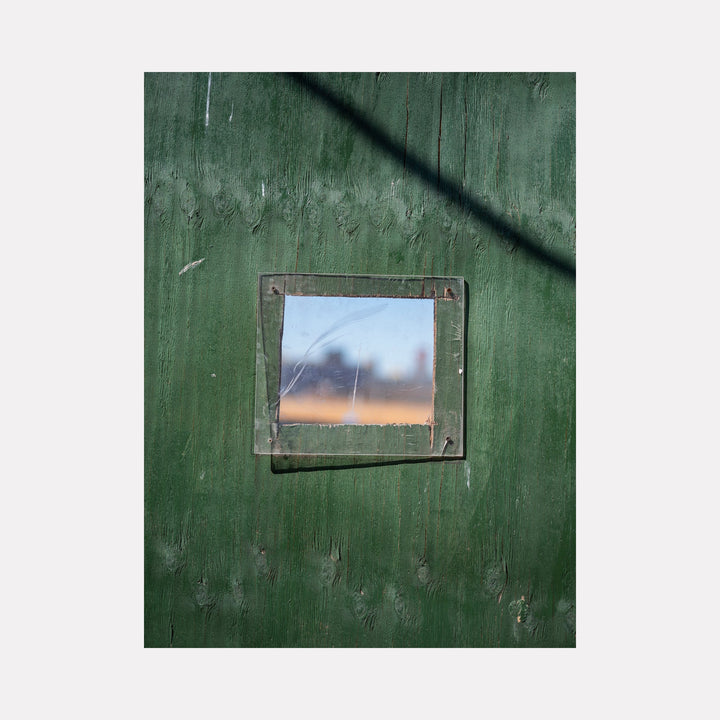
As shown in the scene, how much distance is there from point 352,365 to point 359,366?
0.03 meters

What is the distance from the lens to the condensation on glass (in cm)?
188

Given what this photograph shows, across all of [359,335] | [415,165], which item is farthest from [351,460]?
[415,165]

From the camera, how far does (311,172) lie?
1927mm

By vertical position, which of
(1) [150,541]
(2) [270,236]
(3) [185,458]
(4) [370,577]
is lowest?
(4) [370,577]

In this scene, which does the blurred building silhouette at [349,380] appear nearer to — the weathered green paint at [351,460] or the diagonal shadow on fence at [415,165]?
the weathered green paint at [351,460]

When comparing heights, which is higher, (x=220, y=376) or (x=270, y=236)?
(x=270, y=236)

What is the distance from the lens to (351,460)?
192 centimetres

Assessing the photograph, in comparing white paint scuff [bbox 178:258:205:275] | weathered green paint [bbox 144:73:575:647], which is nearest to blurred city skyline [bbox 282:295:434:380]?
weathered green paint [bbox 144:73:575:647]

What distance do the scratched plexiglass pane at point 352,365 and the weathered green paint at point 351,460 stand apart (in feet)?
0.53

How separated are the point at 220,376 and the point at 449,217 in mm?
1173

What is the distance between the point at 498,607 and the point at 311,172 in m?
2.00

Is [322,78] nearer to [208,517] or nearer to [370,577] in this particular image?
[208,517]

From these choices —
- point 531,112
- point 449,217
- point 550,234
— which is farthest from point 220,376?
point 531,112

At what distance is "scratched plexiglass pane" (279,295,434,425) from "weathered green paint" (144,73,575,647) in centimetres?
16
